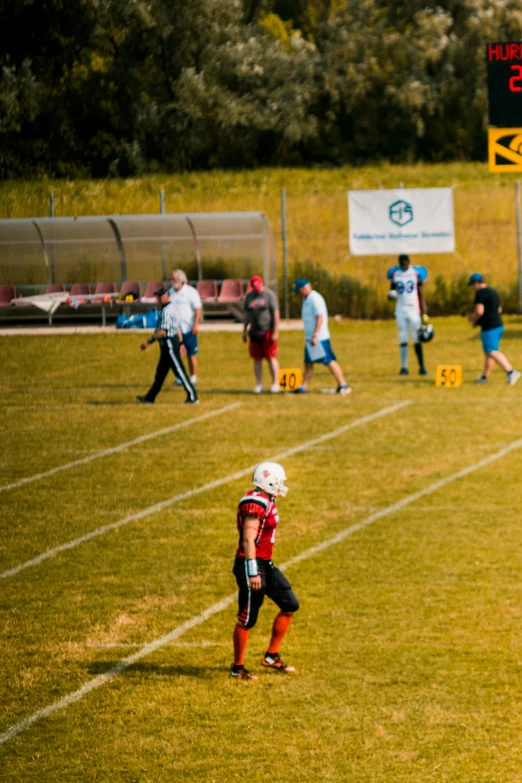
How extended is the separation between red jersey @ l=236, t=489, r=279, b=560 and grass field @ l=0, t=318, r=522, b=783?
104cm

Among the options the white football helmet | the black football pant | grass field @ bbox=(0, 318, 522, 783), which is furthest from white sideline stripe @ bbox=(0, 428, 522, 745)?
the black football pant

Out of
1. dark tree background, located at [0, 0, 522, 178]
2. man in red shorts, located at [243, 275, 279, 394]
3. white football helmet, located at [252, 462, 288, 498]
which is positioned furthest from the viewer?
dark tree background, located at [0, 0, 522, 178]

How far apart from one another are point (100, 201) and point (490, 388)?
18.7 meters

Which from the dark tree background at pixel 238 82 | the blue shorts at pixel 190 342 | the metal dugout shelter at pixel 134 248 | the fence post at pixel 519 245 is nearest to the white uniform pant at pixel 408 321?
the blue shorts at pixel 190 342

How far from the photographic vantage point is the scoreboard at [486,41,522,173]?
20.3 m

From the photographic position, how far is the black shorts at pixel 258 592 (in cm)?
870

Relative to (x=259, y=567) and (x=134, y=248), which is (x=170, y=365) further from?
(x=134, y=248)

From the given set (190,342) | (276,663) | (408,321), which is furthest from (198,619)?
(408,321)

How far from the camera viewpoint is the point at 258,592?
869 cm

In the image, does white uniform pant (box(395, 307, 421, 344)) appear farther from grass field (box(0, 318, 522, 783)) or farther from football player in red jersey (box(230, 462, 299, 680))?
football player in red jersey (box(230, 462, 299, 680))

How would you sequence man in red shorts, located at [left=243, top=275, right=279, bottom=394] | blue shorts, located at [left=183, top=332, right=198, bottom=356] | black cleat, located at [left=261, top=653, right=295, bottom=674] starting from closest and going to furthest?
black cleat, located at [left=261, top=653, right=295, bottom=674] < man in red shorts, located at [left=243, top=275, right=279, bottom=394] < blue shorts, located at [left=183, top=332, right=198, bottom=356]

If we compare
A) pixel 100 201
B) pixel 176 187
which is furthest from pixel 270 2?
pixel 100 201

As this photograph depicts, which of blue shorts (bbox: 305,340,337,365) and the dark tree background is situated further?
the dark tree background

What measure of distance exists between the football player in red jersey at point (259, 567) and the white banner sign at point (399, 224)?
24.5 metres
